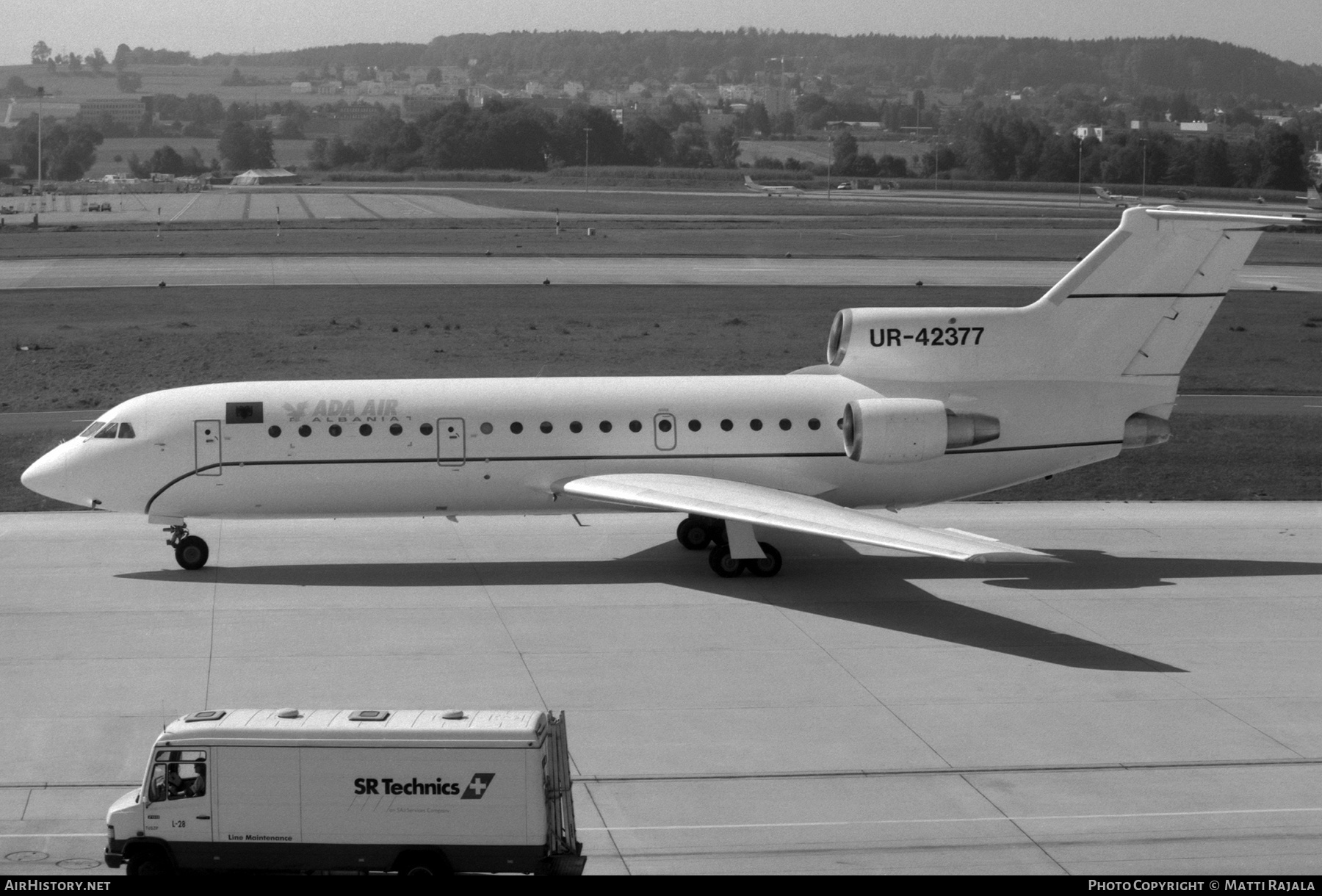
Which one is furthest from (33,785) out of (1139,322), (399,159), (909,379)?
(399,159)

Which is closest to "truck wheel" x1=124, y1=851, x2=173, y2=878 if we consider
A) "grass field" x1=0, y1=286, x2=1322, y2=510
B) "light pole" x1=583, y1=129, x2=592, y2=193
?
"grass field" x1=0, y1=286, x2=1322, y2=510

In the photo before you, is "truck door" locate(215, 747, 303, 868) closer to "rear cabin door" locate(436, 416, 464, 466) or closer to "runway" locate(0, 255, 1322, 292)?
"rear cabin door" locate(436, 416, 464, 466)

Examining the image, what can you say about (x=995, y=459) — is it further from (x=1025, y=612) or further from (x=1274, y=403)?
(x=1274, y=403)

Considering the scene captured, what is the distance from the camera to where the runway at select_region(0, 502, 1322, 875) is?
14883 millimetres

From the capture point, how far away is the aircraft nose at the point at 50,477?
25391 millimetres

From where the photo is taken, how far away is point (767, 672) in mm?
20125

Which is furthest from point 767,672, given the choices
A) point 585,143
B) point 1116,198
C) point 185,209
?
point 585,143

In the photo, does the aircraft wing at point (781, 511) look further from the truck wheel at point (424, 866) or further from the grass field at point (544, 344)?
the truck wheel at point (424, 866)

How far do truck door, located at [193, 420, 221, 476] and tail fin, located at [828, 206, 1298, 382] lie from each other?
11.2m

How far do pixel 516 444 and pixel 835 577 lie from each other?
5.96 meters

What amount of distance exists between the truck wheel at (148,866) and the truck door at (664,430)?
1408 cm

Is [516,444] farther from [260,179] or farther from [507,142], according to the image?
[507,142]

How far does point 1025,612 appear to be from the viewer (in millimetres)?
23156

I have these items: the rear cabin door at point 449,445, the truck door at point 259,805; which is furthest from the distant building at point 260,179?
the truck door at point 259,805
